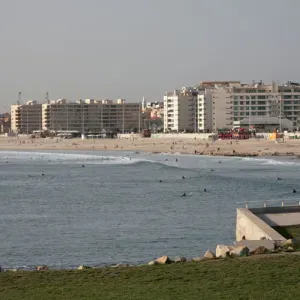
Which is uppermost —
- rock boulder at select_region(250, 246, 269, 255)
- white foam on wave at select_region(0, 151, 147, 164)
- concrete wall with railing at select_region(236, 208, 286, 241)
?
rock boulder at select_region(250, 246, 269, 255)

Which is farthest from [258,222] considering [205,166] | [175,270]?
[205,166]

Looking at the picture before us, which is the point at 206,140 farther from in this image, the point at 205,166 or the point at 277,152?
the point at 205,166

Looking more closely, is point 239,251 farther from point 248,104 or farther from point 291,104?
point 291,104

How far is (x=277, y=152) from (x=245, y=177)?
4242cm

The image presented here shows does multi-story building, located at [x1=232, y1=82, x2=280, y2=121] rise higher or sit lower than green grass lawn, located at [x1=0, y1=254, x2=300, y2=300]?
higher

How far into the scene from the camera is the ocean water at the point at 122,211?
2509cm

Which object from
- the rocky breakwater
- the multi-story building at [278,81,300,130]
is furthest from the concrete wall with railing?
the multi-story building at [278,81,300,130]

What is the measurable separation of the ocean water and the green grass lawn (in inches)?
252

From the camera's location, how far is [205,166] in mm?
81375

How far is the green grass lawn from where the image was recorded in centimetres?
1352

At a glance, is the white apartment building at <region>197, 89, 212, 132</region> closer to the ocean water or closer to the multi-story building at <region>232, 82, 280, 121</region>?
the multi-story building at <region>232, 82, 280, 121</region>

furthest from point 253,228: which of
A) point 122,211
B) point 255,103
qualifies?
point 255,103

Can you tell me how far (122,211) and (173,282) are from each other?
23064mm

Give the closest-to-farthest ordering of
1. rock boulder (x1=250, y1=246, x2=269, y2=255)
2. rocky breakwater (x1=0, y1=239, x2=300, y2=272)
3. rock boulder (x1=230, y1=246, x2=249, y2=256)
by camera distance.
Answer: rocky breakwater (x1=0, y1=239, x2=300, y2=272) → rock boulder (x1=230, y1=246, x2=249, y2=256) → rock boulder (x1=250, y1=246, x2=269, y2=255)
